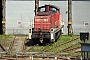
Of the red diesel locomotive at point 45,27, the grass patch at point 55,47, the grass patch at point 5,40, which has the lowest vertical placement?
the grass patch at point 55,47

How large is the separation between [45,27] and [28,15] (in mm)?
6357

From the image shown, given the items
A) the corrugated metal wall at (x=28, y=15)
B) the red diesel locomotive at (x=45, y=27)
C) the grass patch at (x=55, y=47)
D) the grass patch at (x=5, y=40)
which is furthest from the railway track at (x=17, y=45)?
the corrugated metal wall at (x=28, y=15)

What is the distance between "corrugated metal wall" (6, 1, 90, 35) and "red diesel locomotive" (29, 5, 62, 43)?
4824 millimetres

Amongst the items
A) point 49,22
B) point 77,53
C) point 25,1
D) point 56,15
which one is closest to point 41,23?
point 49,22

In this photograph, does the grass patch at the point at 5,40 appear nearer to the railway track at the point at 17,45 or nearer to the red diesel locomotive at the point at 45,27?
the railway track at the point at 17,45

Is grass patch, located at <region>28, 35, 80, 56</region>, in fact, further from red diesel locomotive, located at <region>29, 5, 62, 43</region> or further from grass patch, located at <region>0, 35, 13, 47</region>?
grass patch, located at <region>0, 35, 13, 47</region>

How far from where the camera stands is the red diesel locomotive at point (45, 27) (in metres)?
22.8

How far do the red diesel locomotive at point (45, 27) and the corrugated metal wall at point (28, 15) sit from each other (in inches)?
190

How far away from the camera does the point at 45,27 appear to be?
2348 cm

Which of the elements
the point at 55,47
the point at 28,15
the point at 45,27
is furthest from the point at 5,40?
the point at 55,47

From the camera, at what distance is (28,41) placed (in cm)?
2558

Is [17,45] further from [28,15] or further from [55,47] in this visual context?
[28,15]

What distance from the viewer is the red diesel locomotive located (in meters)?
22.8

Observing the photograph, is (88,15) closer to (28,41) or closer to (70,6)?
(70,6)
